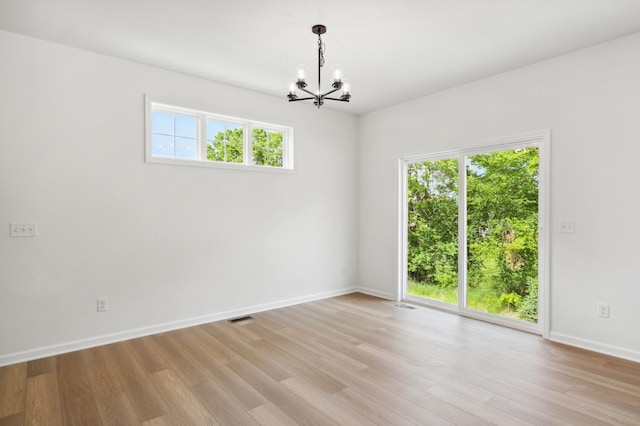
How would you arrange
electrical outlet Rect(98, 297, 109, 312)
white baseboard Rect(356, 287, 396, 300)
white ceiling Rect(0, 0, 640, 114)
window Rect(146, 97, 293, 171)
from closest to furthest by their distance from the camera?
white ceiling Rect(0, 0, 640, 114)
electrical outlet Rect(98, 297, 109, 312)
window Rect(146, 97, 293, 171)
white baseboard Rect(356, 287, 396, 300)

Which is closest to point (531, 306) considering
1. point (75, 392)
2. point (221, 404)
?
point (221, 404)

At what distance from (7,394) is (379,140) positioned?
193 inches

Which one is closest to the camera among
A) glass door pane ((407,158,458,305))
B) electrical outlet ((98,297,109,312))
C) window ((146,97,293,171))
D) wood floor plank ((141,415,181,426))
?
wood floor plank ((141,415,181,426))

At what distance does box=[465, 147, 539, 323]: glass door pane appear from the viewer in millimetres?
3736

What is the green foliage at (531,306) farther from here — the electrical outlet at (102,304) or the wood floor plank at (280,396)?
the electrical outlet at (102,304)

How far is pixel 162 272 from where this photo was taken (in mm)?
3756

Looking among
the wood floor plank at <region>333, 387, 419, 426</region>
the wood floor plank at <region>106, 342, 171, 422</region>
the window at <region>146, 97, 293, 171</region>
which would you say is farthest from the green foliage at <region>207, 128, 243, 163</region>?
the wood floor plank at <region>333, 387, 419, 426</region>

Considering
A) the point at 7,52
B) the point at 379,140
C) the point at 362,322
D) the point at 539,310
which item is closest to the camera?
the point at 7,52

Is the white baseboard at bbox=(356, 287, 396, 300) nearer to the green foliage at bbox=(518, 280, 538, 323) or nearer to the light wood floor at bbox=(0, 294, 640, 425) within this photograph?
the light wood floor at bbox=(0, 294, 640, 425)

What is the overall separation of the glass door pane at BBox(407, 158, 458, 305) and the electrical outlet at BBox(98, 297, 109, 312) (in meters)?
3.80

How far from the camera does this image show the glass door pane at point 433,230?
4.51m

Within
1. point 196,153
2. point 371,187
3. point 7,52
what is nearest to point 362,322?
point 371,187

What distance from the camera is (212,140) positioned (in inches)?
166

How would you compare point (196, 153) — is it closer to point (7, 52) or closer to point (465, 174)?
point (7, 52)
